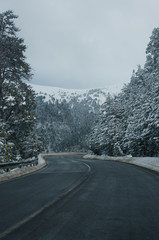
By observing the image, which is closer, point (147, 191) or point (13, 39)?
point (147, 191)

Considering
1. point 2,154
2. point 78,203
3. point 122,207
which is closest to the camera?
point 122,207

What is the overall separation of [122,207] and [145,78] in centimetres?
5015

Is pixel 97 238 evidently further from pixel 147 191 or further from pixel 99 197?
pixel 147 191

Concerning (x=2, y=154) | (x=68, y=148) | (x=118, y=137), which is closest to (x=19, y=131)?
(x=2, y=154)

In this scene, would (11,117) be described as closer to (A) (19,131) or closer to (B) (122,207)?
(A) (19,131)

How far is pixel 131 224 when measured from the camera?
17.1 feet

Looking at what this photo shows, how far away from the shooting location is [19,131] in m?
34.5

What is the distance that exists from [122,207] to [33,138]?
43.1 m

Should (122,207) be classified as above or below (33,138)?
below

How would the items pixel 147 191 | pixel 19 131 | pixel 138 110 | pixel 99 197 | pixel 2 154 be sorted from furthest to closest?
1. pixel 138 110
2. pixel 19 131
3. pixel 2 154
4. pixel 147 191
5. pixel 99 197

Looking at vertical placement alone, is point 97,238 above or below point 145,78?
below

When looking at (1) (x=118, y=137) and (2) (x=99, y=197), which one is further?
(1) (x=118, y=137)

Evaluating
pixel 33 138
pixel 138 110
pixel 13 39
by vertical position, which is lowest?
pixel 33 138

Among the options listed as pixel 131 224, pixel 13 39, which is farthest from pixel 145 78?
pixel 131 224
